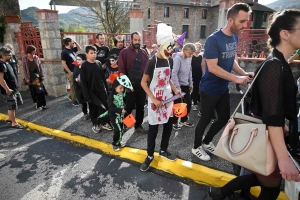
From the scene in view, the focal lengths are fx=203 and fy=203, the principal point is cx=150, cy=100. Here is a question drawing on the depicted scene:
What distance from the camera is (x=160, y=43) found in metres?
2.54

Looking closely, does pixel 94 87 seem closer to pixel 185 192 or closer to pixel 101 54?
pixel 101 54

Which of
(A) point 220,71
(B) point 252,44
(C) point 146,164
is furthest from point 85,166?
(B) point 252,44

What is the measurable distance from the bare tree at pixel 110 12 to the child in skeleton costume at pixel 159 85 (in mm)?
16331

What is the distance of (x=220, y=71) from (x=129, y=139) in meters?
2.20

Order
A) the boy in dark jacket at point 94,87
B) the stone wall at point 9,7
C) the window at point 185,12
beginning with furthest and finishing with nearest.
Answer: the window at point 185,12 → the stone wall at point 9,7 → the boy in dark jacket at point 94,87

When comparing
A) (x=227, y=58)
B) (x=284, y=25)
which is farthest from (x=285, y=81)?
(x=227, y=58)

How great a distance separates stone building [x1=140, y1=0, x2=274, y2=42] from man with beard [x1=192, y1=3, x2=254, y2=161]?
1128 inches

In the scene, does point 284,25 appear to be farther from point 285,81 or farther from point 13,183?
point 13,183

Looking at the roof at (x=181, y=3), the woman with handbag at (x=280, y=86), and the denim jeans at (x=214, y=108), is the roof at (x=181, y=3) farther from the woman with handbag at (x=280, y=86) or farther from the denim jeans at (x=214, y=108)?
the woman with handbag at (x=280, y=86)

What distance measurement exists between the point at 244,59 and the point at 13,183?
20.0ft

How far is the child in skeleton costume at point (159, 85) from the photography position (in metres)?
2.55

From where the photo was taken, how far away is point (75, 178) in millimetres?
2826

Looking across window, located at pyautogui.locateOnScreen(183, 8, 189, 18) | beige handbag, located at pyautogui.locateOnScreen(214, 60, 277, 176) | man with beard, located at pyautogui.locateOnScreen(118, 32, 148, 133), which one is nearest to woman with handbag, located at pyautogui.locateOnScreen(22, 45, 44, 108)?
man with beard, located at pyautogui.locateOnScreen(118, 32, 148, 133)

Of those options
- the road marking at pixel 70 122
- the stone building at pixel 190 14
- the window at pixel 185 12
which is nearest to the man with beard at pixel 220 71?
the road marking at pixel 70 122
